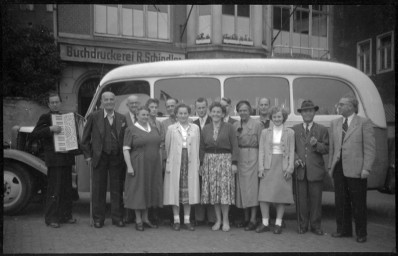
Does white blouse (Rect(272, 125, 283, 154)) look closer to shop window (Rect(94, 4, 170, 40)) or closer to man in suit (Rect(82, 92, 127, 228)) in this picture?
man in suit (Rect(82, 92, 127, 228))

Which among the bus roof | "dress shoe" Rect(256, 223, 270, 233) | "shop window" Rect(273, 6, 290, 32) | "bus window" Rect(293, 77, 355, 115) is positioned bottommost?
"dress shoe" Rect(256, 223, 270, 233)

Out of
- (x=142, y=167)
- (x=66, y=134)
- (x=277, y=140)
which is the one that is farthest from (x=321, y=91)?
(x=66, y=134)

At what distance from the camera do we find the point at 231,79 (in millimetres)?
7324

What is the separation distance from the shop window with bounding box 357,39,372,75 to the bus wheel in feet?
18.1

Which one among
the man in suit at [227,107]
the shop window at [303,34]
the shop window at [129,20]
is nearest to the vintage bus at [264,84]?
the man in suit at [227,107]

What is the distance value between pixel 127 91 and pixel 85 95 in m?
1.58

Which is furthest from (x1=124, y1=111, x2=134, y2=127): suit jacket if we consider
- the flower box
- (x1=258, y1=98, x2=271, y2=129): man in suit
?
the flower box

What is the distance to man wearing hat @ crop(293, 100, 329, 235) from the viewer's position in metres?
6.21

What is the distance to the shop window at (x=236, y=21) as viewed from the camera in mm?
12403

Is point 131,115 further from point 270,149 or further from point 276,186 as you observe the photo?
point 276,186

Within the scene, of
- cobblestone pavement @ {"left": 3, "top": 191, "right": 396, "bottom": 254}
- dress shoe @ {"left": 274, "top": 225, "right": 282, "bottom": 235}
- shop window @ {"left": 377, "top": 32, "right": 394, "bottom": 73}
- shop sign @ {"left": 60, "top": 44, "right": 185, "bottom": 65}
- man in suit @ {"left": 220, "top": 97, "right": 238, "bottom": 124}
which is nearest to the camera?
cobblestone pavement @ {"left": 3, "top": 191, "right": 396, "bottom": 254}

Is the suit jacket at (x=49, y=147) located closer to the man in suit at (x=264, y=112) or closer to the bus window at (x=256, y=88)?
the bus window at (x=256, y=88)

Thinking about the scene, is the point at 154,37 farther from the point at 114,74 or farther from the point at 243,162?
the point at 243,162

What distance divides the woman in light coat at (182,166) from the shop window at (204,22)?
6290mm
